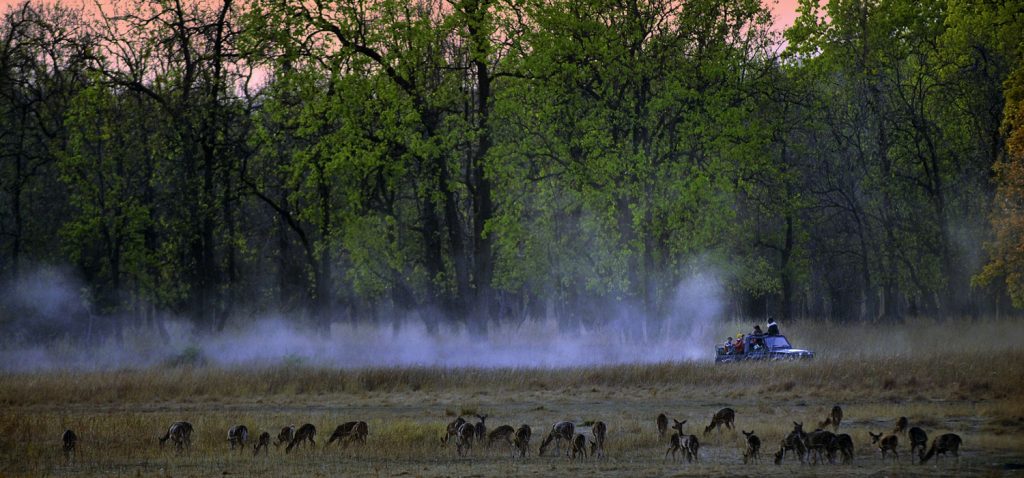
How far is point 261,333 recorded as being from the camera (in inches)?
1885

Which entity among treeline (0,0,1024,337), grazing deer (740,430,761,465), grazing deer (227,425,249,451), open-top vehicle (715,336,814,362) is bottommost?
grazing deer (740,430,761,465)

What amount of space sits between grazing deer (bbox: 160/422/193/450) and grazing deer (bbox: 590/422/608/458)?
7346 millimetres

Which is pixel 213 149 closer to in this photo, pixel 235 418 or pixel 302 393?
pixel 302 393

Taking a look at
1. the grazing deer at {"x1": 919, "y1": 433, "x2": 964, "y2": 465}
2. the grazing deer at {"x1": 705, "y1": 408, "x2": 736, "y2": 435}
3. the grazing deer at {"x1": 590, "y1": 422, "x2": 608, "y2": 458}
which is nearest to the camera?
the grazing deer at {"x1": 919, "y1": 433, "x2": 964, "y2": 465}

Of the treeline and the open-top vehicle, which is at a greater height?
the treeline

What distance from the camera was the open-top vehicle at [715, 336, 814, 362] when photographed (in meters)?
34.7

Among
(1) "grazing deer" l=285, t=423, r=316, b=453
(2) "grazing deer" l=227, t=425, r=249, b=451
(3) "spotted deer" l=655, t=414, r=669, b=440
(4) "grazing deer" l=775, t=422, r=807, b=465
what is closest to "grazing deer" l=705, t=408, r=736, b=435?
(3) "spotted deer" l=655, t=414, r=669, b=440

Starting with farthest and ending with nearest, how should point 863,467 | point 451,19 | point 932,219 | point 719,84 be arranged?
1. point 932,219
2. point 719,84
3. point 451,19
4. point 863,467

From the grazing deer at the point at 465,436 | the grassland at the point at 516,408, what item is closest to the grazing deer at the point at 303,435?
the grassland at the point at 516,408

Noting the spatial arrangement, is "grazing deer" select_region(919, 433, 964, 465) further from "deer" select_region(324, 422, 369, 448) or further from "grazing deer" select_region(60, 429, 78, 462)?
"grazing deer" select_region(60, 429, 78, 462)

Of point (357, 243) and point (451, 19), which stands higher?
point (451, 19)

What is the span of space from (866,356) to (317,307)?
2461 cm

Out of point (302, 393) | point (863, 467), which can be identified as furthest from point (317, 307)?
point (863, 467)

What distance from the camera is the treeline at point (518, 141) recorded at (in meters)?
42.5
